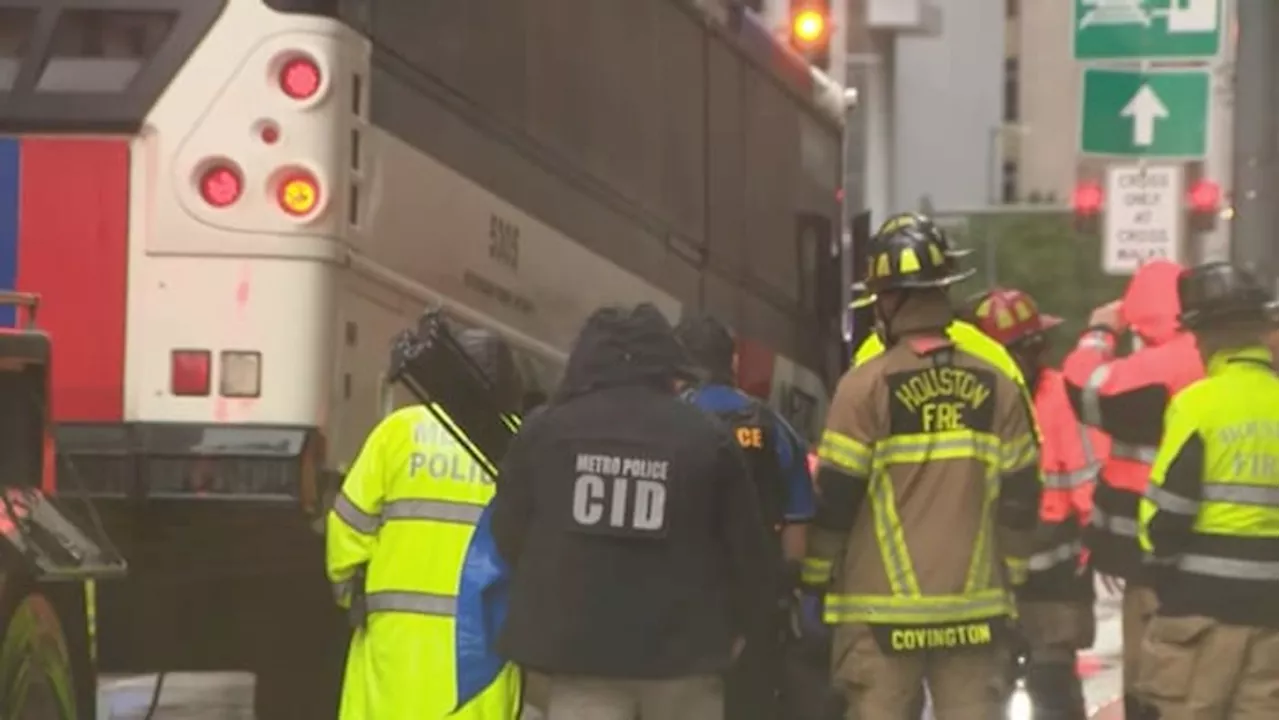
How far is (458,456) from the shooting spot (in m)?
7.26

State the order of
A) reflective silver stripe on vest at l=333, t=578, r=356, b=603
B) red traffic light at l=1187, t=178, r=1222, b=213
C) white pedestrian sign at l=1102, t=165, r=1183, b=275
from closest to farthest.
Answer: reflective silver stripe on vest at l=333, t=578, r=356, b=603 → white pedestrian sign at l=1102, t=165, r=1183, b=275 → red traffic light at l=1187, t=178, r=1222, b=213

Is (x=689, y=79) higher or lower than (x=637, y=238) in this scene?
higher

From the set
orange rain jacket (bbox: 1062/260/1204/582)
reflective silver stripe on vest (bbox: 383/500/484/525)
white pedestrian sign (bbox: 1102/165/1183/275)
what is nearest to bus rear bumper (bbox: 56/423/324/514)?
reflective silver stripe on vest (bbox: 383/500/484/525)

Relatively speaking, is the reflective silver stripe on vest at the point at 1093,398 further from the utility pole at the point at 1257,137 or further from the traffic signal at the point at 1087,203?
Result: the traffic signal at the point at 1087,203

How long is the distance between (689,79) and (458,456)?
239 inches

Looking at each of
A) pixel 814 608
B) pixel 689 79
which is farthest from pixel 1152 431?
pixel 689 79

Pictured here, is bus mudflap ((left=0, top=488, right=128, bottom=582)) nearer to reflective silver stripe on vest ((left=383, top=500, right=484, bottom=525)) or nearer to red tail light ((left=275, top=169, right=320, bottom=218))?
reflective silver stripe on vest ((left=383, top=500, right=484, bottom=525))

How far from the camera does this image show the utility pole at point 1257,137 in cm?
1045

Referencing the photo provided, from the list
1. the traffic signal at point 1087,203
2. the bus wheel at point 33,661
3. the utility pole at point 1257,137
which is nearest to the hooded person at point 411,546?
the bus wheel at point 33,661

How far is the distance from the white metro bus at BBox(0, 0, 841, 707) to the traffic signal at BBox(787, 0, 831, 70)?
6856 mm

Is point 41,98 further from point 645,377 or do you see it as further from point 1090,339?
point 1090,339

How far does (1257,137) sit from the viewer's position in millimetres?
10492

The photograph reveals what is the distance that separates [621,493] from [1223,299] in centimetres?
240

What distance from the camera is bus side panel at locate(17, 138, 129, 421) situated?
8234 millimetres
